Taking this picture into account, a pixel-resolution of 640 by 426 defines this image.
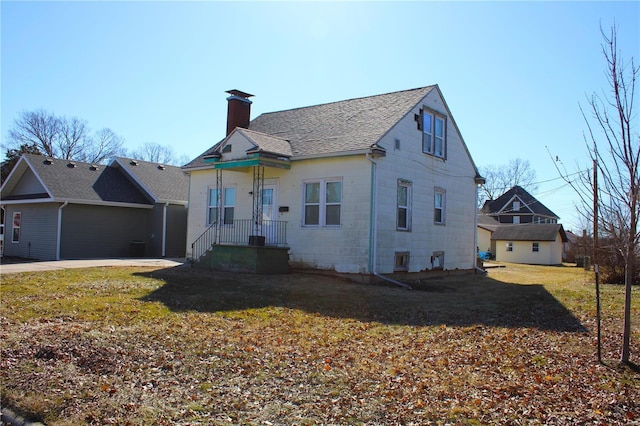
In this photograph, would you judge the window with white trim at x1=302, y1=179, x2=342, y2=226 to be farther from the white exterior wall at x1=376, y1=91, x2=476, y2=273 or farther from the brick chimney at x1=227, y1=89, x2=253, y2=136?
the brick chimney at x1=227, y1=89, x2=253, y2=136

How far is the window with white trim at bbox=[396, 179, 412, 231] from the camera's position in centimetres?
1688

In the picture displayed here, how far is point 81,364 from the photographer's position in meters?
6.36

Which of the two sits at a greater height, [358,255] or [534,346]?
[358,255]

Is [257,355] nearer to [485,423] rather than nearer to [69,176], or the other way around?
[485,423]

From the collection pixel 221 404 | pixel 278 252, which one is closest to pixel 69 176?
pixel 278 252

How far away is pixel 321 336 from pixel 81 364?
11.4 ft

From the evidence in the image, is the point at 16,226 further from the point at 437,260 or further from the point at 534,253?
the point at 534,253

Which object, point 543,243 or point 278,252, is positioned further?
point 543,243

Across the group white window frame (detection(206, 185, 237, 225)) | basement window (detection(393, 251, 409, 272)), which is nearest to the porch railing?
white window frame (detection(206, 185, 237, 225))

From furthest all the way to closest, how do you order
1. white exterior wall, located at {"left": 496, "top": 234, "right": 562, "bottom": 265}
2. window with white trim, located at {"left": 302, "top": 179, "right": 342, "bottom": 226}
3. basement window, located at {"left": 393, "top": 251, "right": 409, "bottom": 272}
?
white exterior wall, located at {"left": 496, "top": 234, "right": 562, "bottom": 265}
basement window, located at {"left": 393, "top": 251, "right": 409, "bottom": 272}
window with white trim, located at {"left": 302, "top": 179, "right": 342, "bottom": 226}

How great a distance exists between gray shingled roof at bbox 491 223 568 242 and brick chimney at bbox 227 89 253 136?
28.4 m

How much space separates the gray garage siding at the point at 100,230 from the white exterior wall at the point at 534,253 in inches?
1158

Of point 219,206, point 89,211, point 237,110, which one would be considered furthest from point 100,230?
point 237,110

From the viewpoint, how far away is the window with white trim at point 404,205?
664 inches
